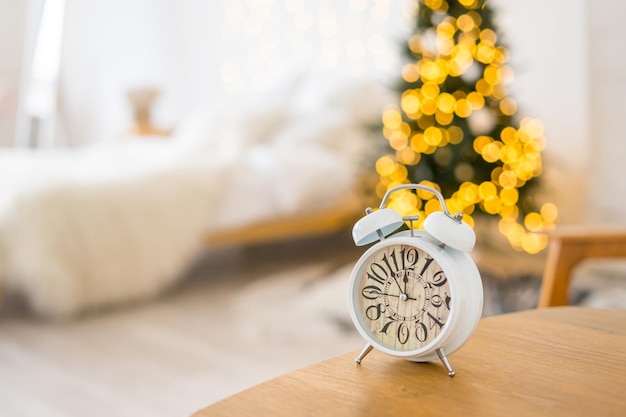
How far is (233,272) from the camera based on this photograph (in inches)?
124

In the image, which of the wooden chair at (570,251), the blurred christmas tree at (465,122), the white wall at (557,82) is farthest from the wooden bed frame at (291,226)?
the wooden chair at (570,251)

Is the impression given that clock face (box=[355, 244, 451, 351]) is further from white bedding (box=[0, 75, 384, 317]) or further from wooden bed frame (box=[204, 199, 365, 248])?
wooden bed frame (box=[204, 199, 365, 248])

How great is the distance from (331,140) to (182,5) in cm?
245

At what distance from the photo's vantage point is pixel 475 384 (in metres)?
0.65

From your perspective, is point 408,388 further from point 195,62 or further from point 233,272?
point 195,62

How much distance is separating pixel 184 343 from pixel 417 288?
1574 millimetres

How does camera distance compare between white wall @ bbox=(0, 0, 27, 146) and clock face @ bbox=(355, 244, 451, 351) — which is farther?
white wall @ bbox=(0, 0, 27, 146)

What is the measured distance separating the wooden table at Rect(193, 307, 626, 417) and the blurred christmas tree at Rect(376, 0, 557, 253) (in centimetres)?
196

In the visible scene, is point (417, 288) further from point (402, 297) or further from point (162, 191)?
point (162, 191)

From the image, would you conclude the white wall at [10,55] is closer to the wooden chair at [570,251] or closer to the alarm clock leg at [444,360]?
the wooden chair at [570,251]

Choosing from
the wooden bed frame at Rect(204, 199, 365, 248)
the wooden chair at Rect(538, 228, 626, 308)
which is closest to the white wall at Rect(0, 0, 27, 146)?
the wooden bed frame at Rect(204, 199, 365, 248)

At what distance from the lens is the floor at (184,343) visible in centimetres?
169

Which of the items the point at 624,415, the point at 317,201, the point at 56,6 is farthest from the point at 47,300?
the point at 56,6

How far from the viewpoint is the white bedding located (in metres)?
2.28
